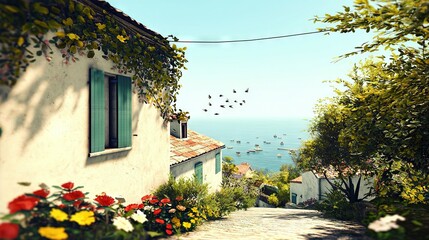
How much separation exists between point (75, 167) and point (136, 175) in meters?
1.98

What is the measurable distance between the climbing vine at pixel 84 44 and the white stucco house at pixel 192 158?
108 inches

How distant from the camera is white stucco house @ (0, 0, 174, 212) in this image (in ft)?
12.5

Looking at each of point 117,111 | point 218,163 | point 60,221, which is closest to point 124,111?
point 117,111

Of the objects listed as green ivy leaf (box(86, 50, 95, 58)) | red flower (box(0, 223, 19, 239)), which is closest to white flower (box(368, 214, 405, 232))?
red flower (box(0, 223, 19, 239))

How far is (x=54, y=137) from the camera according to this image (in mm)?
4418

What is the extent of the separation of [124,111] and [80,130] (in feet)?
4.25

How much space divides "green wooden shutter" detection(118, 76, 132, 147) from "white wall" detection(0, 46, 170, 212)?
1.17 feet

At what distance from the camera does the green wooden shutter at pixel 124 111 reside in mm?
5949

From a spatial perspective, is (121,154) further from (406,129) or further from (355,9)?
(406,129)

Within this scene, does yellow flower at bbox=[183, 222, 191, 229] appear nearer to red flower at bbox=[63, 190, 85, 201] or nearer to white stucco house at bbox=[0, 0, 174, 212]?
white stucco house at bbox=[0, 0, 174, 212]

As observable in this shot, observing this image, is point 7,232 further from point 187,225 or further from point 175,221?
point 187,225

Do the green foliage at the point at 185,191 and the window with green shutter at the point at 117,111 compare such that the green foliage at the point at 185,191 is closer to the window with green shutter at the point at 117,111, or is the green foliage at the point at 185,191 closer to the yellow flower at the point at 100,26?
the window with green shutter at the point at 117,111

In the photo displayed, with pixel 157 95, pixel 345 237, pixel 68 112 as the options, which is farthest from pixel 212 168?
pixel 68 112

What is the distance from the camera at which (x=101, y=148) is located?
5.37 m
